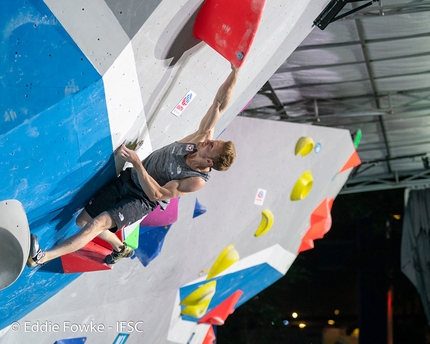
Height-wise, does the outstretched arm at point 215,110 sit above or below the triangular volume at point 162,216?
above

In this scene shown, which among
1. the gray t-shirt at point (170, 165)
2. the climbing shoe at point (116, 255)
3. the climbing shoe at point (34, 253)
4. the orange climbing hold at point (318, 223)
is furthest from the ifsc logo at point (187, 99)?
the orange climbing hold at point (318, 223)

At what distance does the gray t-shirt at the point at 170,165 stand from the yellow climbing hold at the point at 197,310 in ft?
10.5

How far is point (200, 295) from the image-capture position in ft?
21.7

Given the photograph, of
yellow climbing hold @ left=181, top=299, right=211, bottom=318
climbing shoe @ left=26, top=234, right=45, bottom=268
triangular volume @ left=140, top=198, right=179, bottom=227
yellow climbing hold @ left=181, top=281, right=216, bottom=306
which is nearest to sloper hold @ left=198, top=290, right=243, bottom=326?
yellow climbing hold @ left=181, top=299, right=211, bottom=318

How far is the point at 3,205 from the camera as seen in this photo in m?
3.06

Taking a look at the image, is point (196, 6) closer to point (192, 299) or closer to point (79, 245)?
point (79, 245)

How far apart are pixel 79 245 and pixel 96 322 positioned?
71.8 inches

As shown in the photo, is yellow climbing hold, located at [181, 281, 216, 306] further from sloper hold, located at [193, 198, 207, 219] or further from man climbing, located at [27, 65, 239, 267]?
man climbing, located at [27, 65, 239, 267]

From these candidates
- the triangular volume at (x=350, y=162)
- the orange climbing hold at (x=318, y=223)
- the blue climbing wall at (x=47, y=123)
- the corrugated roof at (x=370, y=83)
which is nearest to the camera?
the blue climbing wall at (x=47, y=123)

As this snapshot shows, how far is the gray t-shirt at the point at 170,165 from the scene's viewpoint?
367cm

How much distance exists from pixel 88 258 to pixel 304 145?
3.47m

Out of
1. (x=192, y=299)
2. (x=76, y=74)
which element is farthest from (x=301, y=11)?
(x=192, y=299)

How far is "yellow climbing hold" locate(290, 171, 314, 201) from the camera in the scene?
23.4 feet

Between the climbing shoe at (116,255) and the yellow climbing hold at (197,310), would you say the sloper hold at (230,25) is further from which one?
the yellow climbing hold at (197,310)
